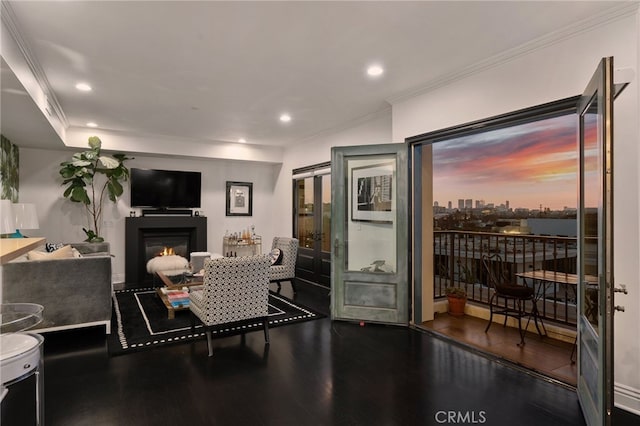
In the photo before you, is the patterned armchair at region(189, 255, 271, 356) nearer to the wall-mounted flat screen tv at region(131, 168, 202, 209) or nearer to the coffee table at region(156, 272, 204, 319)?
the coffee table at region(156, 272, 204, 319)

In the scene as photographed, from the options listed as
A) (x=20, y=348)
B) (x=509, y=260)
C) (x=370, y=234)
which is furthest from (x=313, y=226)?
(x=20, y=348)

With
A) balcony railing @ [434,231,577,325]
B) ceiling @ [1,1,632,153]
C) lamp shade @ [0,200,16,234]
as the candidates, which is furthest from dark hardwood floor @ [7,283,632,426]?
ceiling @ [1,1,632,153]

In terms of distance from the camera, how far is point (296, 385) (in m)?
2.83

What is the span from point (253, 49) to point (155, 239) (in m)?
5.19

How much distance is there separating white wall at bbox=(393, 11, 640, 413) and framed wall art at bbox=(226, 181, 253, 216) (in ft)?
18.5

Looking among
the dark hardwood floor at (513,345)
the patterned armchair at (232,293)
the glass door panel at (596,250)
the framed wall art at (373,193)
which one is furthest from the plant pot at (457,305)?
the patterned armchair at (232,293)

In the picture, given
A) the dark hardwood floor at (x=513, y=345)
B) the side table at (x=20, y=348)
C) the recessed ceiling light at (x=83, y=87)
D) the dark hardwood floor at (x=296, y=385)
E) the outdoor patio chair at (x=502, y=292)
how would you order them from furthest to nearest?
1. the recessed ceiling light at (x=83, y=87)
2. the outdoor patio chair at (x=502, y=292)
3. the dark hardwood floor at (x=513, y=345)
4. the dark hardwood floor at (x=296, y=385)
5. the side table at (x=20, y=348)

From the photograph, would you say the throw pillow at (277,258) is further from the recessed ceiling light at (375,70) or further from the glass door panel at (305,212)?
the recessed ceiling light at (375,70)

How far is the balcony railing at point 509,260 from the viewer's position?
4.42 meters

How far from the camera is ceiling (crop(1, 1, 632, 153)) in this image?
2.64m

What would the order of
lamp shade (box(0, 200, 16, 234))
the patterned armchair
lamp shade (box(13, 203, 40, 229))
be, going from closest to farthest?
lamp shade (box(0, 200, 16, 234)) → lamp shade (box(13, 203, 40, 229)) → the patterned armchair

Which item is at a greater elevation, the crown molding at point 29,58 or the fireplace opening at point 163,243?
the crown molding at point 29,58

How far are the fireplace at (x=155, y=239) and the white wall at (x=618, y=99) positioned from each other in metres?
5.77

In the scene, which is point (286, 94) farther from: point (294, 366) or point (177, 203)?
point (177, 203)
